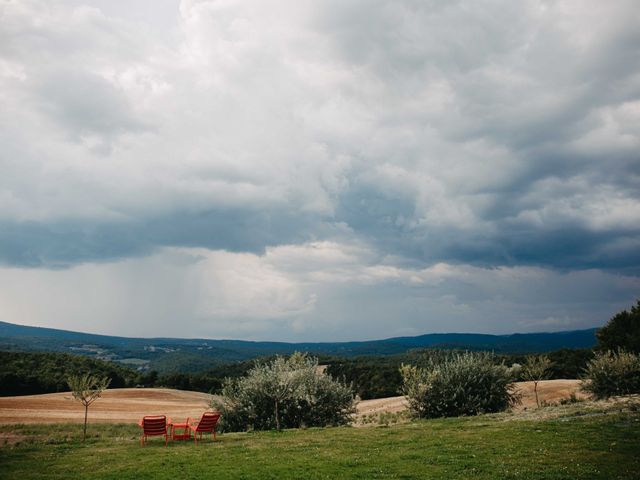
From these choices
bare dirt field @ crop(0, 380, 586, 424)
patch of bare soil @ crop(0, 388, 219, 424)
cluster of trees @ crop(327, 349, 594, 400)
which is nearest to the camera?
patch of bare soil @ crop(0, 388, 219, 424)

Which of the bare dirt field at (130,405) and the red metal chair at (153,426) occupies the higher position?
the red metal chair at (153,426)

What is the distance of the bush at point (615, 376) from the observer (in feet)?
107

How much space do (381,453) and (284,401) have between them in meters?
12.8

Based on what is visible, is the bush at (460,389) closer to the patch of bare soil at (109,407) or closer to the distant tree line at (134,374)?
the patch of bare soil at (109,407)

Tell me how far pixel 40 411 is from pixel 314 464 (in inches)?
1656

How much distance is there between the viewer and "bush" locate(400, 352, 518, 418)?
98.1 ft

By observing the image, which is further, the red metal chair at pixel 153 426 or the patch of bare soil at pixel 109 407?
the patch of bare soil at pixel 109 407

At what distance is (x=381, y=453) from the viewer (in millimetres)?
16406

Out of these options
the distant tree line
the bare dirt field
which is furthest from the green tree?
the bare dirt field

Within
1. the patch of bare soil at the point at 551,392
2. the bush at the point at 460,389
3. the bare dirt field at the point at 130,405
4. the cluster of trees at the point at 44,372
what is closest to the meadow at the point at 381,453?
the bush at the point at 460,389

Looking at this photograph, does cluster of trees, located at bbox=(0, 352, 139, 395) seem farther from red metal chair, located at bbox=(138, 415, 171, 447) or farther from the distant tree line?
red metal chair, located at bbox=(138, 415, 171, 447)

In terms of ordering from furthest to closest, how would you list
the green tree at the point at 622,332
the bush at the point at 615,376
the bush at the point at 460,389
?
the green tree at the point at 622,332 → the bush at the point at 615,376 → the bush at the point at 460,389

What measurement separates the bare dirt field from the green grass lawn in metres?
19.0

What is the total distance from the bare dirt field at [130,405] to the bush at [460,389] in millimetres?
8322
